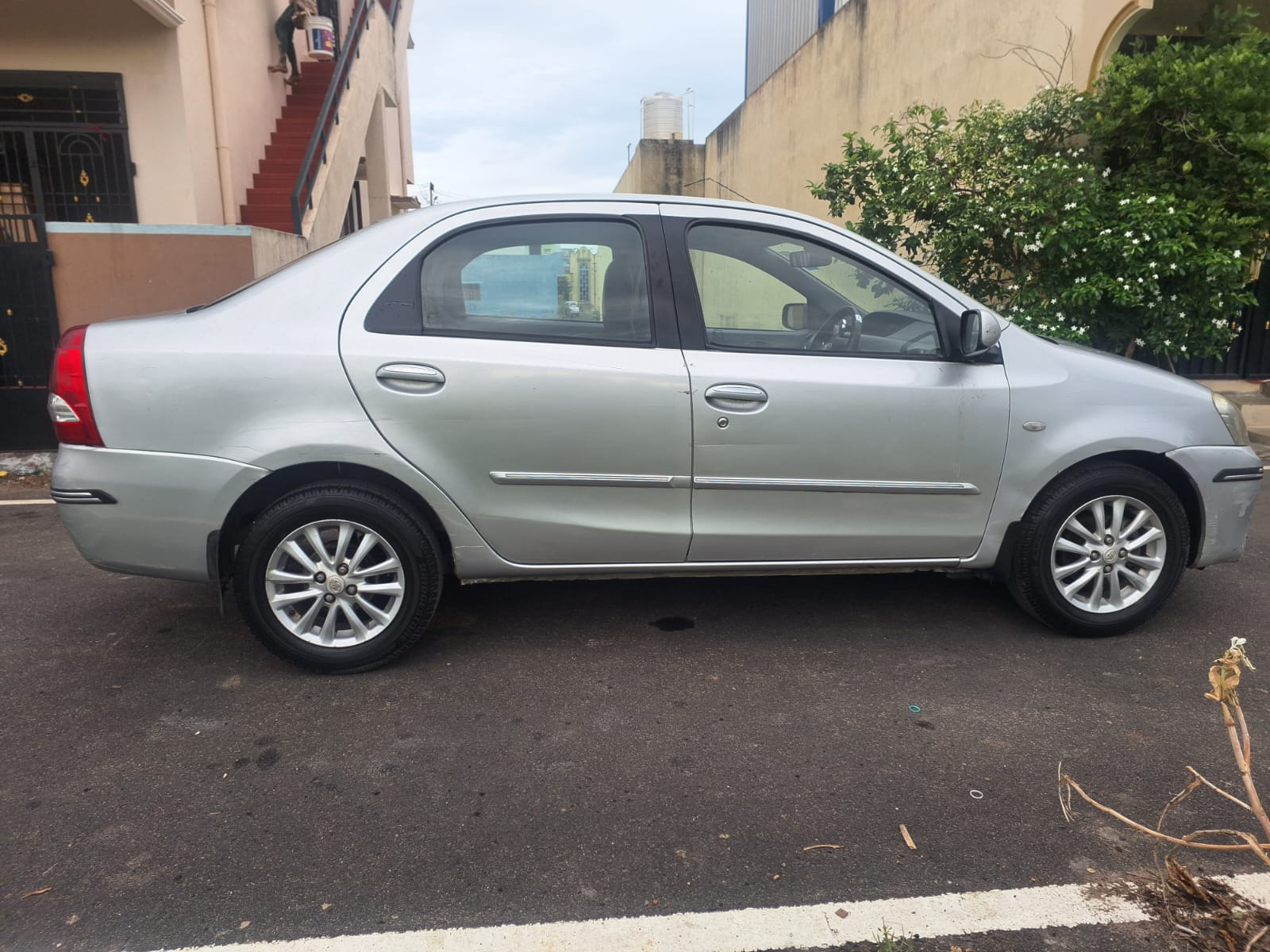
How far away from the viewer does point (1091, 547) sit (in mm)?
3766

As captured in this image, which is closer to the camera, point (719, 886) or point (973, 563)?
point (719, 886)

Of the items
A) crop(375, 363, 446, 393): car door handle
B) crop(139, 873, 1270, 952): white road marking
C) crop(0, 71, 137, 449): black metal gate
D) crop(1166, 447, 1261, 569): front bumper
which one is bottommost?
crop(139, 873, 1270, 952): white road marking

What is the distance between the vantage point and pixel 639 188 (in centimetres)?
1828

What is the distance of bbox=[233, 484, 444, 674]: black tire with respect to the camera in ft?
10.8

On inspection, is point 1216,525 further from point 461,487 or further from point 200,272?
point 200,272

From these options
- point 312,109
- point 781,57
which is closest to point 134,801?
point 312,109

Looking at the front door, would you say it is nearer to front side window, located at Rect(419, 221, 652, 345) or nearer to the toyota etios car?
the toyota etios car

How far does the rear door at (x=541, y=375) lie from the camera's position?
3.33 m

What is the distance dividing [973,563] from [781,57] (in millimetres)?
13711

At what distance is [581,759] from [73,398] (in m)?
2.15

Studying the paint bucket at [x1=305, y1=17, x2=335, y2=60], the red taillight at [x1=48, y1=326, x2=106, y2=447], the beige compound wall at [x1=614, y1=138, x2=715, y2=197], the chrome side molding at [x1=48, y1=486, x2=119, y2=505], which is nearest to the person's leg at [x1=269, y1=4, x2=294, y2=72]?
the paint bucket at [x1=305, y1=17, x2=335, y2=60]

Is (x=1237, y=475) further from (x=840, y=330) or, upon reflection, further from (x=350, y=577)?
(x=350, y=577)

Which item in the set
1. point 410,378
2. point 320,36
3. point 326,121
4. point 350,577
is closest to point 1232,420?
point 410,378

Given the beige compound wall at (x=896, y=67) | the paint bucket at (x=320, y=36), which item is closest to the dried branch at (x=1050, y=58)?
the beige compound wall at (x=896, y=67)
